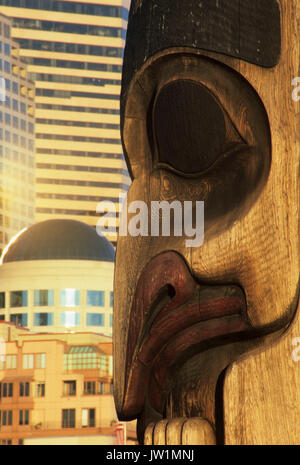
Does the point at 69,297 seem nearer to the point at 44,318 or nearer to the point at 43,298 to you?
the point at 43,298

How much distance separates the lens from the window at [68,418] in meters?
46.0

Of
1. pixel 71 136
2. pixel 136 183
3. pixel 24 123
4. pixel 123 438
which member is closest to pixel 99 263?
pixel 123 438

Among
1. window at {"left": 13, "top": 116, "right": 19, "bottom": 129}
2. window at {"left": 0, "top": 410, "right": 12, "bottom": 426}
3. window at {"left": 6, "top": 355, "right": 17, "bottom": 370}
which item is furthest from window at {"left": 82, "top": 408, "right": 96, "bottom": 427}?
window at {"left": 13, "top": 116, "right": 19, "bottom": 129}

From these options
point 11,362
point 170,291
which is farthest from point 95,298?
point 170,291

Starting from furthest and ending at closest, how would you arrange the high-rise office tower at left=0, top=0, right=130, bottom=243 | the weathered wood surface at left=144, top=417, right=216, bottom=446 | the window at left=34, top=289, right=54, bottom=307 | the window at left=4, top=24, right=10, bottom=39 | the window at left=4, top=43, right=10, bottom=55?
1. the high-rise office tower at left=0, top=0, right=130, bottom=243
2. the window at left=4, top=24, right=10, bottom=39
3. the window at left=4, top=43, right=10, bottom=55
4. the window at left=34, top=289, right=54, bottom=307
5. the weathered wood surface at left=144, top=417, right=216, bottom=446

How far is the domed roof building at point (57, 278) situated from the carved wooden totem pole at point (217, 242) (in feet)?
170

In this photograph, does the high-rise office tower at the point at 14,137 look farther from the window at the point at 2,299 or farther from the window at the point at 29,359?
the window at the point at 29,359

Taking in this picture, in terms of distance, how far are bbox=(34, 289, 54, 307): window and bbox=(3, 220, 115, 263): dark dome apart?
→ 8.48 ft

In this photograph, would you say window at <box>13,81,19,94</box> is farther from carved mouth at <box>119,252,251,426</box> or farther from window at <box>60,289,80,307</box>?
carved mouth at <box>119,252,251,426</box>

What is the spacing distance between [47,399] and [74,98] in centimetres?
3994

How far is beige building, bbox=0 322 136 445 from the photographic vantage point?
46.0 m

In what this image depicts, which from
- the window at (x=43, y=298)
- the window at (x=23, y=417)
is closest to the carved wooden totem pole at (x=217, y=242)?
the window at (x=23, y=417)
